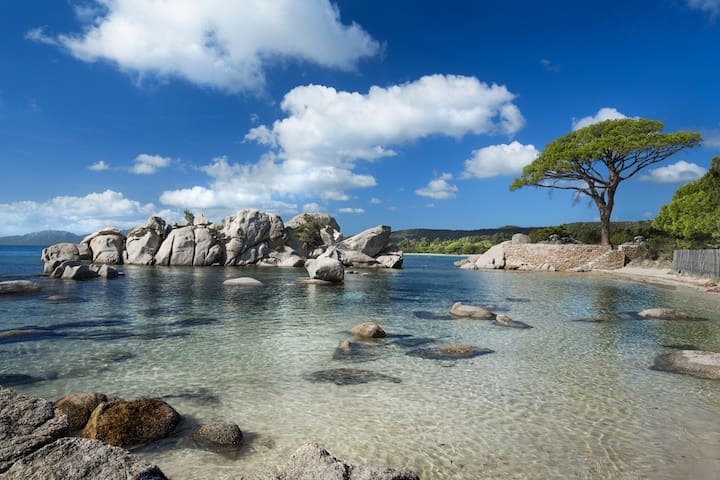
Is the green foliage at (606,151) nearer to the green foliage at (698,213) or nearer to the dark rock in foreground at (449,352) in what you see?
the green foliage at (698,213)

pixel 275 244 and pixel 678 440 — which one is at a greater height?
pixel 275 244

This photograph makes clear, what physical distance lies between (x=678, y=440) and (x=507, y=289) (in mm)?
24976

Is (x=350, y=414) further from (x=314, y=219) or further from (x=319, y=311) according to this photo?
(x=314, y=219)

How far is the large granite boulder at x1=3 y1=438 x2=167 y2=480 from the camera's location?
3.43 metres

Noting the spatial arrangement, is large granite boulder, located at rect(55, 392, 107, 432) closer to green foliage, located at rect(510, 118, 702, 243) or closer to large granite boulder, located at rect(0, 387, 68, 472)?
large granite boulder, located at rect(0, 387, 68, 472)

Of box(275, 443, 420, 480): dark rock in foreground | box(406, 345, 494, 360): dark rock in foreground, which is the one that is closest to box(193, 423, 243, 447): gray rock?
box(275, 443, 420, 480): dark rock in foreground

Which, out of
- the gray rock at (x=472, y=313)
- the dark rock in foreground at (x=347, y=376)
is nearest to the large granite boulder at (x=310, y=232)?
the gray rock at (x=472, y=313)

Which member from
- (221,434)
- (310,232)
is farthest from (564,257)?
(221,434)

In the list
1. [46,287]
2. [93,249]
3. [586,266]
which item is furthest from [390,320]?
Answer: [93,249]

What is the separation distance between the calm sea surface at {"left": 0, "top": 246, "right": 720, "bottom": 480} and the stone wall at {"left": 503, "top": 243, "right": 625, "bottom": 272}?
3231 centimetres

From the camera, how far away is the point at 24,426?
4098 millimetres

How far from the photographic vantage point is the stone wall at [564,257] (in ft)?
163

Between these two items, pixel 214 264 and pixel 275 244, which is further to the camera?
pixel 275 244

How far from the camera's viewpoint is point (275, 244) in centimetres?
6316
